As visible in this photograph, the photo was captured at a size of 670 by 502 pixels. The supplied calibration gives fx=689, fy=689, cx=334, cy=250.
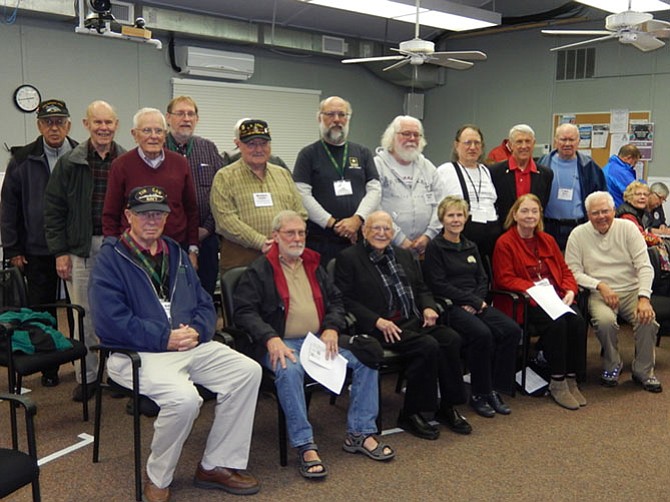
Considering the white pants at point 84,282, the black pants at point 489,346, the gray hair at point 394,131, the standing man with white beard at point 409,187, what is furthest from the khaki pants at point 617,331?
the white pants at point 84,282

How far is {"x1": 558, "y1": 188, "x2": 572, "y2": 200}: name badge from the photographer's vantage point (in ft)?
16.1

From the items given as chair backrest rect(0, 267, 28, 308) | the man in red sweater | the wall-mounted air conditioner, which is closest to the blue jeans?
the man in red sweater

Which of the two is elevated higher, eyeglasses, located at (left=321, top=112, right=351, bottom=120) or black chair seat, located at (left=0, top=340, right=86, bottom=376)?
eyeglasses, located at (left=321, top=112, right=351, bottom=120)

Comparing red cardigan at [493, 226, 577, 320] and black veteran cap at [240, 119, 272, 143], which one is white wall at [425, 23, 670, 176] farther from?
black veteran cap at [240, 119, 272, 143]

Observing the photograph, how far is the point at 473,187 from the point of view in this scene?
4422 mm

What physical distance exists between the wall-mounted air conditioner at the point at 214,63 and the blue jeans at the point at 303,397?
505cm

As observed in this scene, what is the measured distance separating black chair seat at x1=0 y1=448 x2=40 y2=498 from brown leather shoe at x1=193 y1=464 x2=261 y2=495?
0.88 metres

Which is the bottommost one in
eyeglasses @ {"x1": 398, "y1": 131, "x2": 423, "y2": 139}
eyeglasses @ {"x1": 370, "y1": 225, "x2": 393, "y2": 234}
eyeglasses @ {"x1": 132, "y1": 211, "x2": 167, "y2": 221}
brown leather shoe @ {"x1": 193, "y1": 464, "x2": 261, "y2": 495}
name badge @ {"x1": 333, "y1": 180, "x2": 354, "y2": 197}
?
brown leather shoe @ {"x1": 193, "y1": 464, "x2": 261, "y2": 495}

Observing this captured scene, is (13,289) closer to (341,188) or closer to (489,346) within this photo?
(341,188)

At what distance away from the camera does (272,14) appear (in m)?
7.75

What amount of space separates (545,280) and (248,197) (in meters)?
1.86

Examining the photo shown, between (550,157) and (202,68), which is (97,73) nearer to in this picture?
(202,68)

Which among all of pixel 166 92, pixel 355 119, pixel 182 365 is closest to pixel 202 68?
pixel 166 92

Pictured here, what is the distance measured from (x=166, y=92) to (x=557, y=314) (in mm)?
5183
